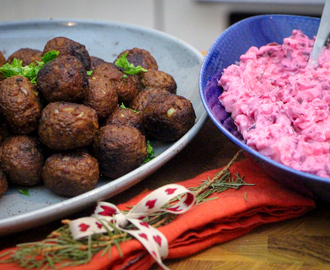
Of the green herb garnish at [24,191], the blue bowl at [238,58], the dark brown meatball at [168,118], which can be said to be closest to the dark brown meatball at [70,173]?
the green herb garnish at [24,191]

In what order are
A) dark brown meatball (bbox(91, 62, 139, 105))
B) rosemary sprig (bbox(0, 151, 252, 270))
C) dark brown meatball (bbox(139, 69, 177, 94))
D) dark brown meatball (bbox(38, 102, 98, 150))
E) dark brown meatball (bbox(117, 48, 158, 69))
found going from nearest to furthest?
rosemary sprig (bbox(0, 151, 252, 270)) < dark brown meatball (bbox(38, 102, 98, 150)) < dark brown meatball (bbox(91, 62, 139, 105)) < dark brown meatball (bbox(139, 69, 177, 94)) < dark brown meatball (bbox(117, 48, 158, 69))

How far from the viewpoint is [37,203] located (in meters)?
1.36

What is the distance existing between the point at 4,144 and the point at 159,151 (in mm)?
559

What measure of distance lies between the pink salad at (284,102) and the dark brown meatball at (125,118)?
33cm

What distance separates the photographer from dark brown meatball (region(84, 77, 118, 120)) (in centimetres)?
144

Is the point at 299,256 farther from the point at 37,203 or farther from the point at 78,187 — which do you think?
the point at 37,203

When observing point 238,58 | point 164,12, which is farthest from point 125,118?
point 164,12

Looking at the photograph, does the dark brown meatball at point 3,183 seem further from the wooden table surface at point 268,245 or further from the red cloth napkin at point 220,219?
the red cloth napkin at point 220,219

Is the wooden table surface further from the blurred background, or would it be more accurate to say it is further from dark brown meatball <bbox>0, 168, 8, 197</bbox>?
the blurred background

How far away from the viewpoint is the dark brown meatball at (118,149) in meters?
1.35

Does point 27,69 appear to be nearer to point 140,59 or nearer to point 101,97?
point 101,97

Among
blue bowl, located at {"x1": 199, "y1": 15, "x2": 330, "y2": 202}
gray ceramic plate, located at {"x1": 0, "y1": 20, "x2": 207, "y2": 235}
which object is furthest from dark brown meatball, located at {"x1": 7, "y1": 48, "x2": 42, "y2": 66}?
blue bowl, located at {"x1": 199, "y1": 15, "x2": 330, "y2": 202}

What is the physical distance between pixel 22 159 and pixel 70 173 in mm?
190

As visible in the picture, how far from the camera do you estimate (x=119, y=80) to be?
1.58 m
